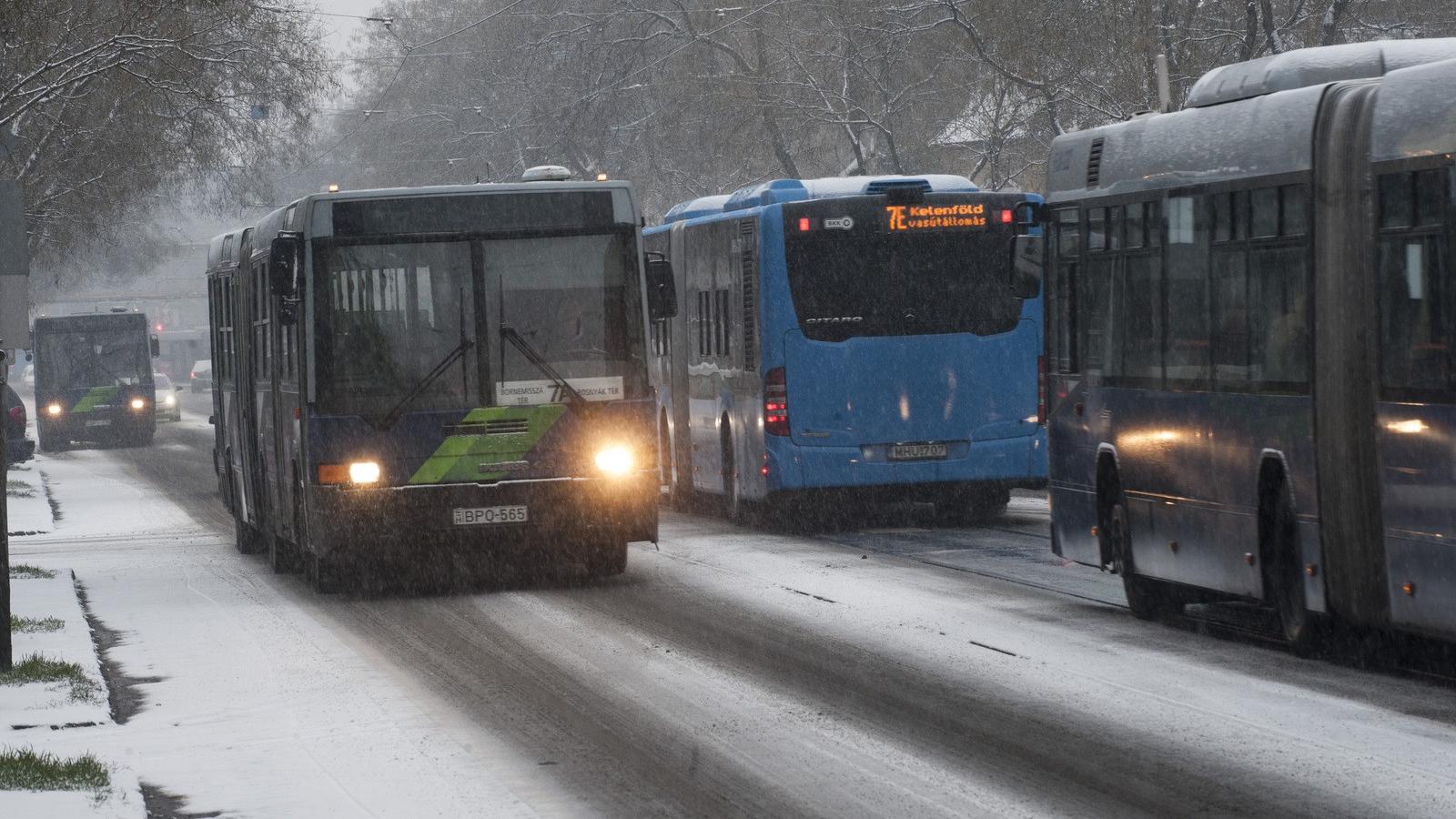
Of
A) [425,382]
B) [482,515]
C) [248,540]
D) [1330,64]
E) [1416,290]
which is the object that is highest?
[1330,64]

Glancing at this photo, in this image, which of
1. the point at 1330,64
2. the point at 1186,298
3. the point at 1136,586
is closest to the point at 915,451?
the point at 1136,586

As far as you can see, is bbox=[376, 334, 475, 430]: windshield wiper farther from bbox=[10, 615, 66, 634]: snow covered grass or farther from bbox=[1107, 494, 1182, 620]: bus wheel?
bbox=[1107, 494, 1182, 620]: bus wheel

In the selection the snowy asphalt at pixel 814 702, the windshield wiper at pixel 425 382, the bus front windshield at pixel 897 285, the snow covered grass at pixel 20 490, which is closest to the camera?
the snowy asphalt at pixel 814 702

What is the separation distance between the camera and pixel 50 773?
937cm

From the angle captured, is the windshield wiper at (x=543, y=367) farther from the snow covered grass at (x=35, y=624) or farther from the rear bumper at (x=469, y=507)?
the snow covered grass at (x=35, y=624)

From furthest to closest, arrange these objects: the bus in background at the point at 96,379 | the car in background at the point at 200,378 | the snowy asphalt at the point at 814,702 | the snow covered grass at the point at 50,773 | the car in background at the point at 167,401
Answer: the car in background at the point at 200,378, the car in background at the point at 167,401, the bus in background at the point at 96,379, the snow covered grass at the point at 50,773, the snowy asphalt at the point at 814,702

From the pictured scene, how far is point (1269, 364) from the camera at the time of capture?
1207 cm

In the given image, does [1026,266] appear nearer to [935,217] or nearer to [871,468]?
[871,468]

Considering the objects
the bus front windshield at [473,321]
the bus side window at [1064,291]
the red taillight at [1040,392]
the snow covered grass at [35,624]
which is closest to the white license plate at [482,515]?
the bus front windshield at [473,321]

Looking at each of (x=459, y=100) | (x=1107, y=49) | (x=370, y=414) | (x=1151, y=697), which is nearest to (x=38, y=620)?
(x=370, y=414)

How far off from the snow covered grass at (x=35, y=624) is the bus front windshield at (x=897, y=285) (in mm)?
7621

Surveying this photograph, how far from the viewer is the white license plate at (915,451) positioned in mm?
21094

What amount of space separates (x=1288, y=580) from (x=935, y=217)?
9.71 metres

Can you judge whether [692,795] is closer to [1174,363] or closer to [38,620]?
[1174,363]
